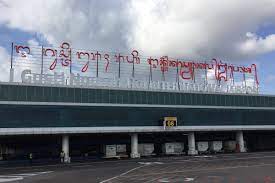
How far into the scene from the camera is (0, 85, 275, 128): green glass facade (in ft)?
233

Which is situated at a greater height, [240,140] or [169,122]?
[169,122]

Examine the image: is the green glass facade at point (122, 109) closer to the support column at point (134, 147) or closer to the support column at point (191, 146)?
the support column at point (191, 146)

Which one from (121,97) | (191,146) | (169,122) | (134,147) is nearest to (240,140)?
(191,146)

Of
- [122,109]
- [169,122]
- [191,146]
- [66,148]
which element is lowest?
[191,146]

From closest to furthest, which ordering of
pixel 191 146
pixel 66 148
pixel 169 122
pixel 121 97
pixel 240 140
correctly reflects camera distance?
pixel 66 148, pixel 121 97, pixel 169 122, pixel 191 146, pixel 240 140

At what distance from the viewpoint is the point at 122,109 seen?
81.4 meters

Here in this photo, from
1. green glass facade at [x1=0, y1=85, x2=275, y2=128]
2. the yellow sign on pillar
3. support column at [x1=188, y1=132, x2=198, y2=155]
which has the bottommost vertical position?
support column at [x1=188, y1=132, x2=198, y2=155]

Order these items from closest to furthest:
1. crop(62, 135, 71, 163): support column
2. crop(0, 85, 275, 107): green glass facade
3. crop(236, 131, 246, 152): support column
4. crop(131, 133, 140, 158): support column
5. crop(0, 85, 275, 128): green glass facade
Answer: crop(0, 85, 275, 128): green glass facade → crop(0, 85, 275, 107): green glass facade → crop(62, 135, 71, 163): support column → crop(131, 133, 140, 158): support column → crop(236, 131, 246, 152): support column

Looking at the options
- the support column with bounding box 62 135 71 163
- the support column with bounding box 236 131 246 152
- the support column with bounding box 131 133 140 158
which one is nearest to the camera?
the support column with bounding box 62 135 71 163

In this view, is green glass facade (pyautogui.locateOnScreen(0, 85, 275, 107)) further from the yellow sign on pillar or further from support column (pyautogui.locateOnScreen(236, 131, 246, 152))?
support column (pyautogui.locateOnScreen(236, 131, 246, 152))

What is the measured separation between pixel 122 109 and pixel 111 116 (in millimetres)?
3285

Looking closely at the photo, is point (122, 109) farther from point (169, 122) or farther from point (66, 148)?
point (66, 148)

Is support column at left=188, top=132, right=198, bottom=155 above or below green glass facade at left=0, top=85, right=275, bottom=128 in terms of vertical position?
below

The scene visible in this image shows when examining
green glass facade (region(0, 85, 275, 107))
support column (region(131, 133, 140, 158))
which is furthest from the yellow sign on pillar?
support column (region(131, 133, 140, 158))
